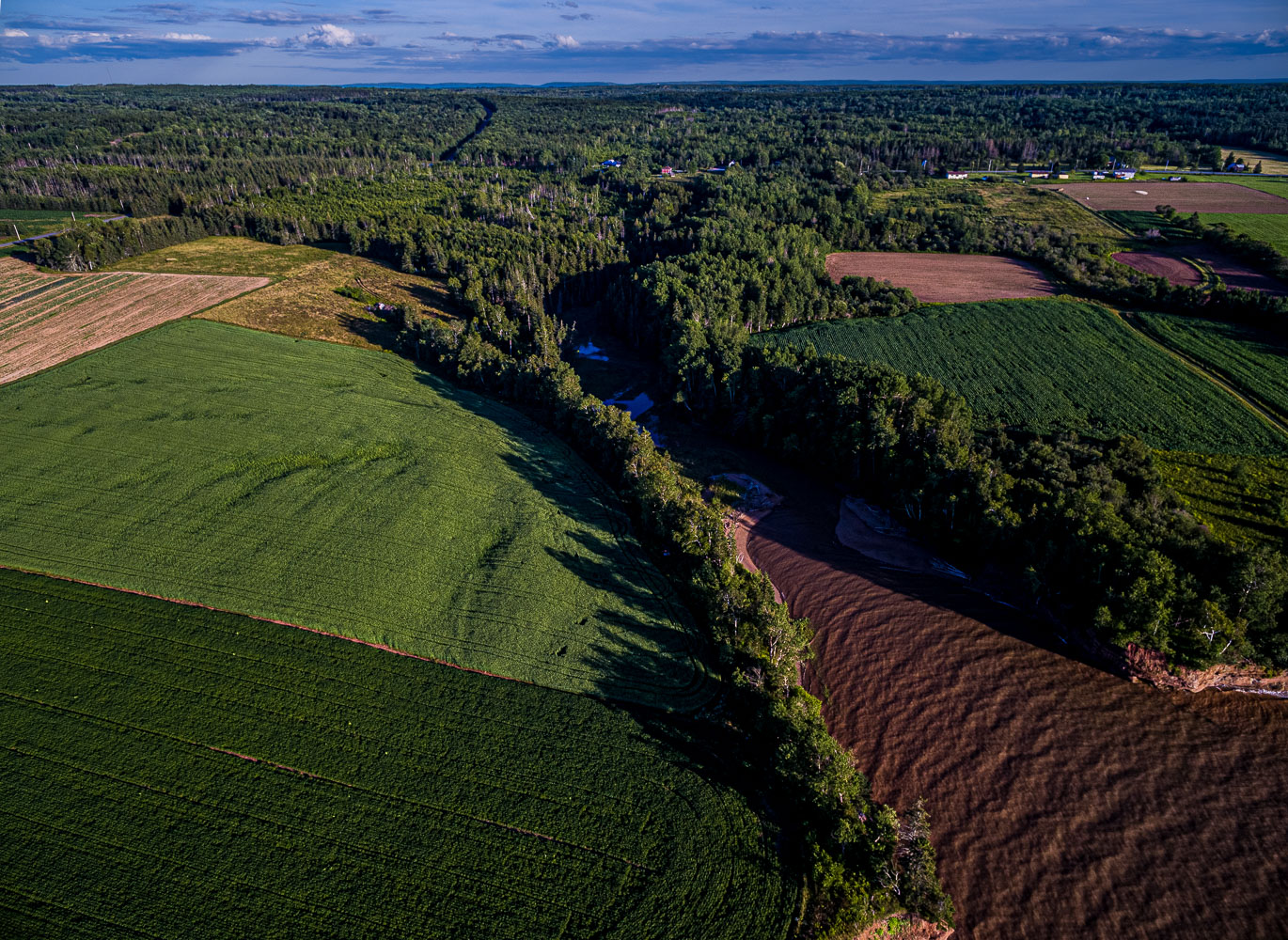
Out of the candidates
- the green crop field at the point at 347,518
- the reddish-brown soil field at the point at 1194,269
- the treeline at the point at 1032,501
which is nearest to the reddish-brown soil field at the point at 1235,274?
the reddish-brown soil field at the point at 1194,269

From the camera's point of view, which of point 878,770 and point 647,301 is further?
point 647,301

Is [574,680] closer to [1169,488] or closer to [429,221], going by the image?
[1169,488]

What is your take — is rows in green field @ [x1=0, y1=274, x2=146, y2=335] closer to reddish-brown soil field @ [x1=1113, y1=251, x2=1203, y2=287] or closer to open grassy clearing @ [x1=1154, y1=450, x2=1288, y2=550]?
open grassy clearing @ [x1=1154, y1=450, x2=1288, y2=550]

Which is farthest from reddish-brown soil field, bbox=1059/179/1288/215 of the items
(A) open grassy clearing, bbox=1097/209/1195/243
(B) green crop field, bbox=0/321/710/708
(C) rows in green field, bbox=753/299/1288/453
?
(B) green crop field, bbox=0/321/710/708

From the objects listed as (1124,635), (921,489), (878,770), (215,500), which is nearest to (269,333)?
(215,500)

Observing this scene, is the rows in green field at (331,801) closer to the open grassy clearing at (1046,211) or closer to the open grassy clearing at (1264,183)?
the open grassy clearing at (1046,211)
